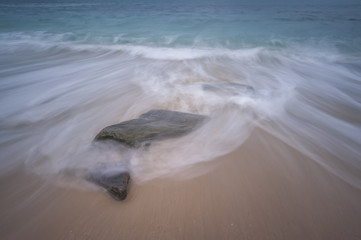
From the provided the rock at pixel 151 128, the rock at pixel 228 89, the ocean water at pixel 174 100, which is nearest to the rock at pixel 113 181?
the ocean water at pixel 174 100

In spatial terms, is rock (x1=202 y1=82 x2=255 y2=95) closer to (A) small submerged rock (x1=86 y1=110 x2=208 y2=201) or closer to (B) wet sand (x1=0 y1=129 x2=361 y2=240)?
(A) small submerged rock (x1=86 y1=110 x2=208 y2=201)

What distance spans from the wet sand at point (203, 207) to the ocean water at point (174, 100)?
0.21 metres

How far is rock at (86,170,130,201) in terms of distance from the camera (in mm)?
1860

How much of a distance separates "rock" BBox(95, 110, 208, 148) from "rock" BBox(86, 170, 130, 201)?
402 mm

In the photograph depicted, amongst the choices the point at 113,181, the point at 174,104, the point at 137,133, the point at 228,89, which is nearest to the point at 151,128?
the point at 137,133

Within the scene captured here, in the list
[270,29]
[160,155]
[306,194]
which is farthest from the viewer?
[270,29]

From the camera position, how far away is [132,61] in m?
6.54

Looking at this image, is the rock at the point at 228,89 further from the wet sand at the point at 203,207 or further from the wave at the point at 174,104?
the wet sand at the point at 203,207

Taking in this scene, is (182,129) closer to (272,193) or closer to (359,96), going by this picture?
(272,193)

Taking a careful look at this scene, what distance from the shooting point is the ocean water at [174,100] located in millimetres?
2363

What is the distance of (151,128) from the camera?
260 centimetres

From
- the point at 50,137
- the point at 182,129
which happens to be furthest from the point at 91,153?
the point at 182,129

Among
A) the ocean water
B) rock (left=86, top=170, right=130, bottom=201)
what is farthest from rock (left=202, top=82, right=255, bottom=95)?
rock (left=86, top=170, right=130, bottom=201)

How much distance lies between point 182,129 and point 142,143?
66 centimetres
